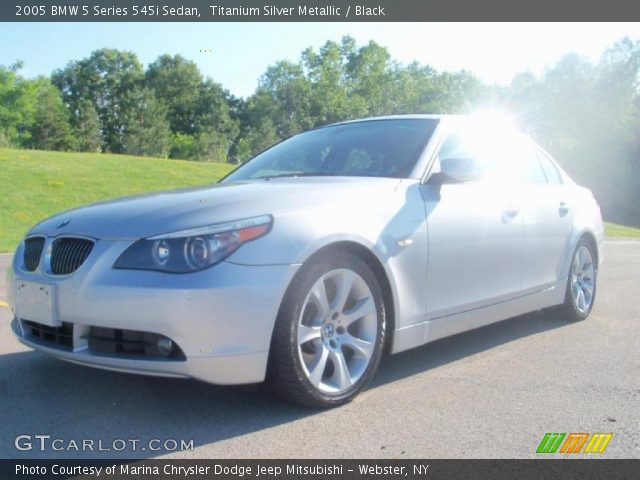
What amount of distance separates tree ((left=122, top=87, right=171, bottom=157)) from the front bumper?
59103 millimetres

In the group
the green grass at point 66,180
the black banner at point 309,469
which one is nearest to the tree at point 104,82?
the green grass at point 66,180

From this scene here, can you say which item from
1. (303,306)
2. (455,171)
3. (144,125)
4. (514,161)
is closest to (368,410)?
(303,306)

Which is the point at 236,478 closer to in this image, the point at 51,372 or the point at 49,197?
the point at 51,372

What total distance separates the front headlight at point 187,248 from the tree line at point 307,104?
4852cm

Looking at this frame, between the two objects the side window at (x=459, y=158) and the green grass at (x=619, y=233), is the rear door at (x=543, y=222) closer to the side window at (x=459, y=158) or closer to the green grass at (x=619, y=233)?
the side window at (x=459, y=158)

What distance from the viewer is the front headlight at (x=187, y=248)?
9.87 ft

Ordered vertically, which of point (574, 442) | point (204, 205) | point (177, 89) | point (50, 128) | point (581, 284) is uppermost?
point (177, 89)

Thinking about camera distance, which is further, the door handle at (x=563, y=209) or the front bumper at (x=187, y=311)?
the door handle at (x=563, y=209)

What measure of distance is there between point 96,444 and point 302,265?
120cm

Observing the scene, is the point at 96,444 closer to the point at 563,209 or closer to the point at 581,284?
the point at 563,209

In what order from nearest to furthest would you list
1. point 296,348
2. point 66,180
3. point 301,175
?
1. point 296,348
2. point 301,175
3. point 66,180

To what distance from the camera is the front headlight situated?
3010 millimetres

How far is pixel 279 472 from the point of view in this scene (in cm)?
265

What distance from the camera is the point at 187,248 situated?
9.95 feet
